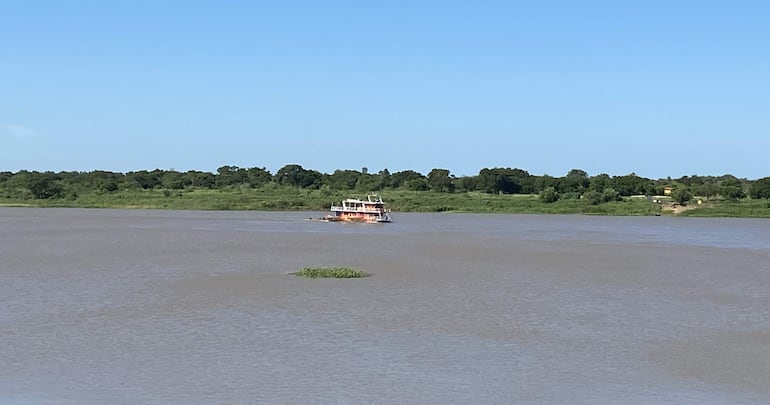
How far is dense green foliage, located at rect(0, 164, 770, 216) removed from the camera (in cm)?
11138

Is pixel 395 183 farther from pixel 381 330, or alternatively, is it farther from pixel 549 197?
pixel 381 330

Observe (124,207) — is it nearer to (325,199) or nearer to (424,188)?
(325,199)

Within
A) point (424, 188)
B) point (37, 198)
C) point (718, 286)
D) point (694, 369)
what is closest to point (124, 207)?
point (37, 198)

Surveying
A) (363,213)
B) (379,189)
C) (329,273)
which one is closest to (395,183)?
(379,189)

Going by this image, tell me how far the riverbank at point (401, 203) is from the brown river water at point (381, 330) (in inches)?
2607

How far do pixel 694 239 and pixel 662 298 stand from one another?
34.5 meters

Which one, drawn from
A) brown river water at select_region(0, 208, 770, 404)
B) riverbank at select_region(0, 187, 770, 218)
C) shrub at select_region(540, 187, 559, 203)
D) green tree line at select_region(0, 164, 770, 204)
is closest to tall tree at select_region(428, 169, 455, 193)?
green tree line at select_region(0, 164, 770, 204)

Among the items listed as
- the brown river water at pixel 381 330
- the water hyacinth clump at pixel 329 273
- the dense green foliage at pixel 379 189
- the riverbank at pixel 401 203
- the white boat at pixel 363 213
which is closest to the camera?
the brown river water at pixel 381 330

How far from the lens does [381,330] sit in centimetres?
1912

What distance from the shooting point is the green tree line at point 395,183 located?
385 feet

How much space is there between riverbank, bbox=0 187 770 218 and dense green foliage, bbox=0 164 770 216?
12 centimetres

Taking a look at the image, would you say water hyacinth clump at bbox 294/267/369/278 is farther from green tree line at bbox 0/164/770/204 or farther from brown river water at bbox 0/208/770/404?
green tree line at bbox 0/164/770/204

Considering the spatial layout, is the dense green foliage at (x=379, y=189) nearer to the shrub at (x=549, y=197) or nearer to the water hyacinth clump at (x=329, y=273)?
the shrub at (x=549, y=197)

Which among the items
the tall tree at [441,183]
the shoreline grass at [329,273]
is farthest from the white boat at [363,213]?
the tall tree at [441,183]
